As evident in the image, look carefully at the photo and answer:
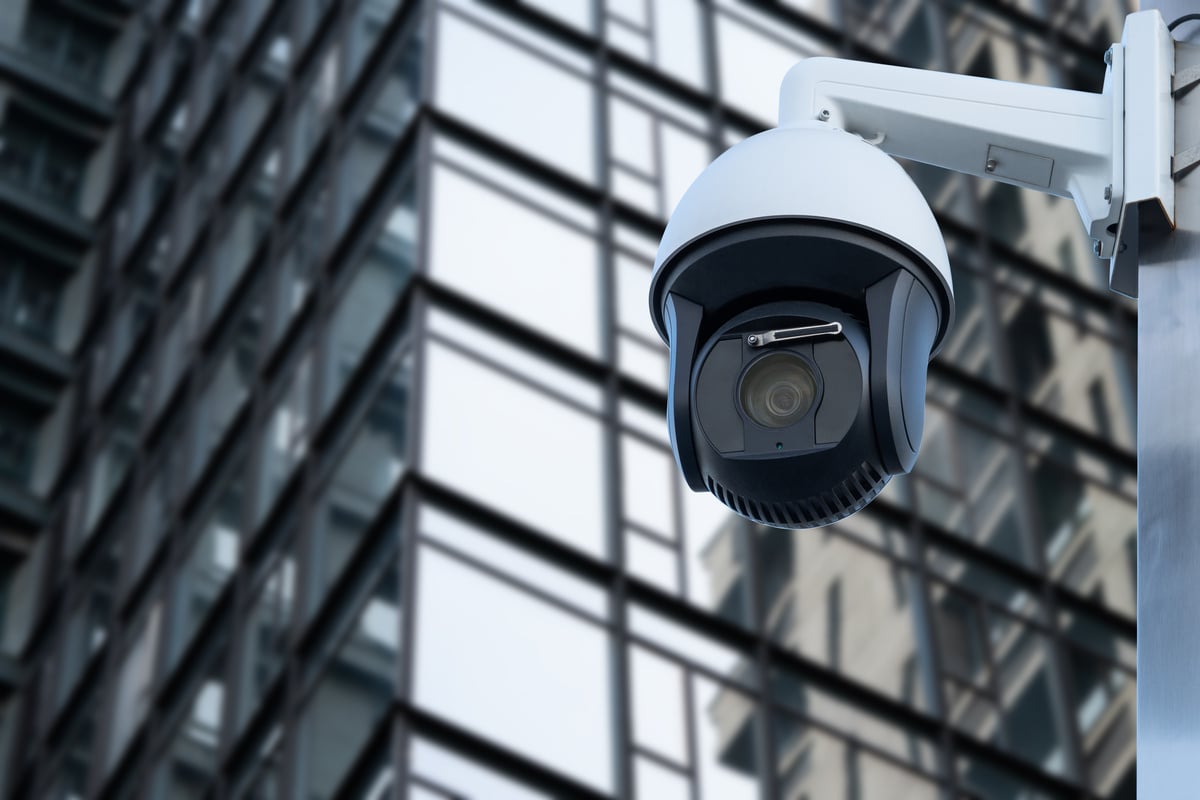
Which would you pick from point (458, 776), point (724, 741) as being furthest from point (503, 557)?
point (724, 741)

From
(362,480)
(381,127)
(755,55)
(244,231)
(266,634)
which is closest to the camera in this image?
(362,480)

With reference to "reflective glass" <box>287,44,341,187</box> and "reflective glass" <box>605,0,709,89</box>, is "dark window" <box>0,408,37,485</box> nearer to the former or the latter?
"reflective glass" <box>287,44,341,187</box>

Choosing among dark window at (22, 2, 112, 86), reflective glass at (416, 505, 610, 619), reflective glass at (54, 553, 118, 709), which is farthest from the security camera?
dark window at (22, 2, 112, 86)

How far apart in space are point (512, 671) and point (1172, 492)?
12.2 m

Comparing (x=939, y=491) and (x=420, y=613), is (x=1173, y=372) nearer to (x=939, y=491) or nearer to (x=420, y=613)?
(x=420, y=613)

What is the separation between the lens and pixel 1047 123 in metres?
2.64

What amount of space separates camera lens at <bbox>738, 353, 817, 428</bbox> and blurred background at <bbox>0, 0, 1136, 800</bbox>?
11.4m

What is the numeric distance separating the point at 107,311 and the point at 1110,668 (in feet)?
55.9

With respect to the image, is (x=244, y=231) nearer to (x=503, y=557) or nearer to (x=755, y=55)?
(x=755, y=55)

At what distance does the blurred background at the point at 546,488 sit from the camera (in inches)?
593

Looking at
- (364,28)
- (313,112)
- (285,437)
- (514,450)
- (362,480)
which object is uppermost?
(364,28)

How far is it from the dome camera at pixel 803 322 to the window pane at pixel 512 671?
37.9 feet

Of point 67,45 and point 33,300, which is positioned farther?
point 67,45

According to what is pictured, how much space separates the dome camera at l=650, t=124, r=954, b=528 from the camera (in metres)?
2.66
